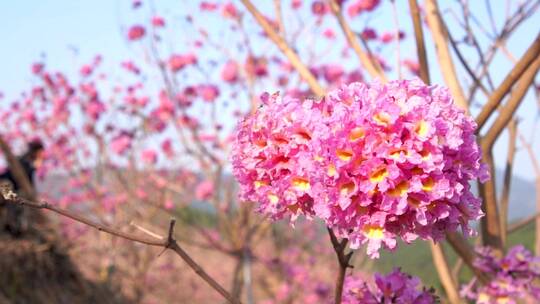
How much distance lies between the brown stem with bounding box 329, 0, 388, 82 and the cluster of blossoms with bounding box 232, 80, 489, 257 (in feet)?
2.85

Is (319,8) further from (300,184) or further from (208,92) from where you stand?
(300,184)

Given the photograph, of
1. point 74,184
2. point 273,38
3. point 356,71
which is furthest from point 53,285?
point 273,38

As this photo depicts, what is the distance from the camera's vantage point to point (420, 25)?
4.93ft

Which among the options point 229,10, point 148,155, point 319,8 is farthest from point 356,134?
point 148,155

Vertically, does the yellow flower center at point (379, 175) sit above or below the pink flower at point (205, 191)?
below

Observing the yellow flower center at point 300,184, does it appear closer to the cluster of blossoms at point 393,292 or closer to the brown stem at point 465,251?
the cluster of blossoms at point 393,292

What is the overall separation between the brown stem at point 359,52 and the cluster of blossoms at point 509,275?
0.60 m

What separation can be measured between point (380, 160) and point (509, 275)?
2.69 ft

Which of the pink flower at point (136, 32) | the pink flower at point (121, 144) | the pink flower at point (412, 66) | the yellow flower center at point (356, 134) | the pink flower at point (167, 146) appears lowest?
the yellow flower center at point (356, 134)

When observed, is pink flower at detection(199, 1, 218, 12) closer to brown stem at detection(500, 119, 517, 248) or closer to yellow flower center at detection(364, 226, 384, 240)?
brown stem at detection(500, 119, 517, 248)

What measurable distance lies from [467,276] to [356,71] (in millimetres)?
2891

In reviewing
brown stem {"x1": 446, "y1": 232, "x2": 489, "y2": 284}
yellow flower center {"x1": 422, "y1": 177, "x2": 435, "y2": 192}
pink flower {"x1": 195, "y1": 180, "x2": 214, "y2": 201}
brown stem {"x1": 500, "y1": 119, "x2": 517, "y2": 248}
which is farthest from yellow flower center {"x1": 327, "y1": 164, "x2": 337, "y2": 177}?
pink flower {"x1": 195, "y1": 180, "x2": 214, "y2": 201}

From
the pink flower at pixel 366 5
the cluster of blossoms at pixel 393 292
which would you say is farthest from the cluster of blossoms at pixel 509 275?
the pink flower at pixel 366 5

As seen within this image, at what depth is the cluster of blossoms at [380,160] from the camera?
0.81 metres
